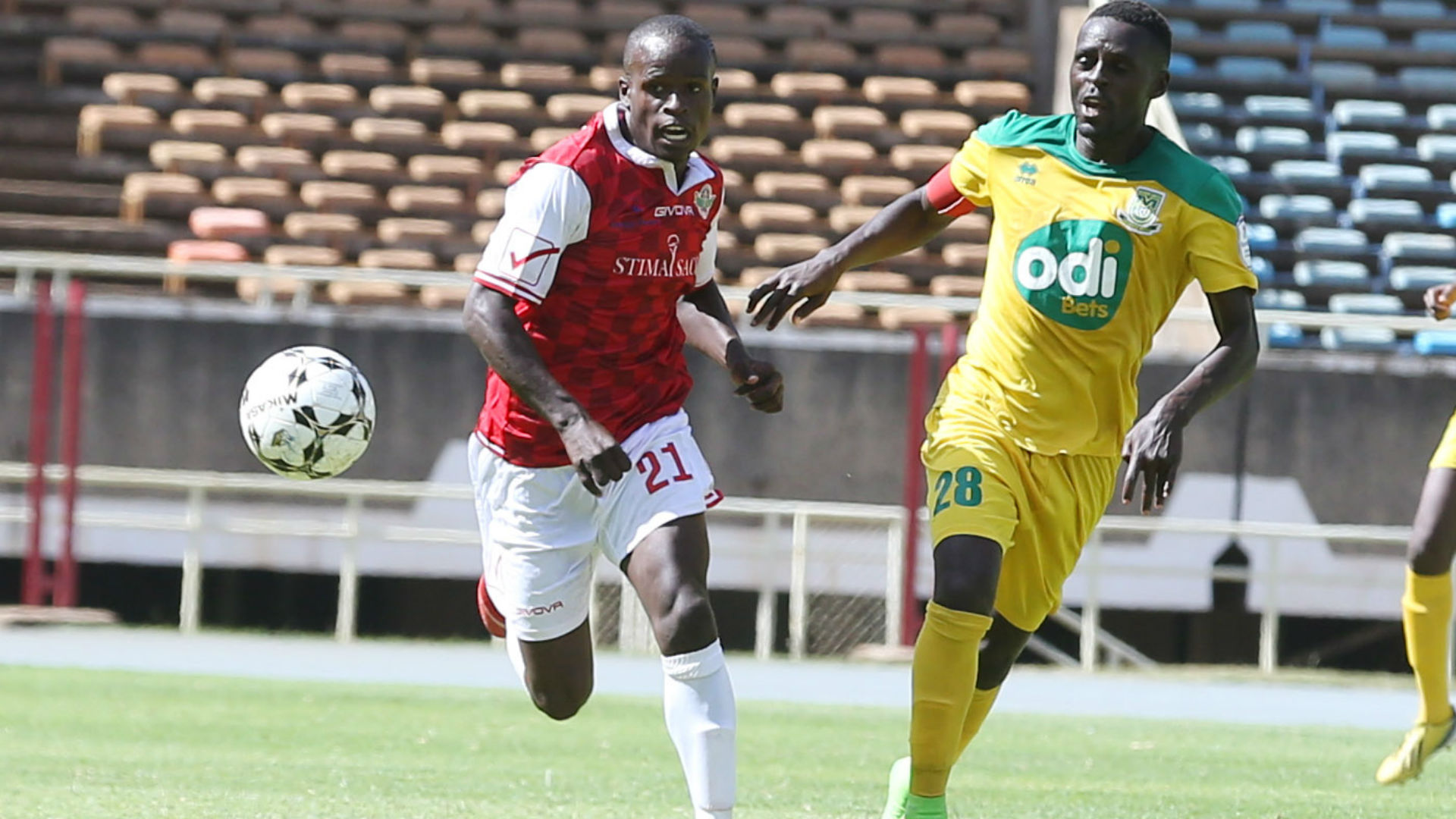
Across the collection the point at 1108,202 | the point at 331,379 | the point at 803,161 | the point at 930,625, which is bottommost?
the point at 930,625

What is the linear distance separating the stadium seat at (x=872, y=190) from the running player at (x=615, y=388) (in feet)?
41.7

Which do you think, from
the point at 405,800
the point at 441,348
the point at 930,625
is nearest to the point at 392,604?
the point at 441,348

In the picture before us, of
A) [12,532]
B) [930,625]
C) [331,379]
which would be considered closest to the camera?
[930,625]

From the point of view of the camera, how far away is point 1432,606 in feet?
23.9

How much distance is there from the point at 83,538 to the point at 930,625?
10.1 metres

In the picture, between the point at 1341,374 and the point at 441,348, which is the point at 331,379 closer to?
the point at 441,348

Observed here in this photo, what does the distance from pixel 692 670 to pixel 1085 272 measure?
152cm

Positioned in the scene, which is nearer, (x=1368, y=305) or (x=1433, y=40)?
(x=1368, y=305)

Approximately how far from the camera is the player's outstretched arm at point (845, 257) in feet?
19.2

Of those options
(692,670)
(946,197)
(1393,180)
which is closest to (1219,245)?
(946,197)

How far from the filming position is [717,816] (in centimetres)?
499

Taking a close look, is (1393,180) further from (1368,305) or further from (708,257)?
(708,257)

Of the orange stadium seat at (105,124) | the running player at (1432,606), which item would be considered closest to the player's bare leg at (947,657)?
the running player at (1432,606)

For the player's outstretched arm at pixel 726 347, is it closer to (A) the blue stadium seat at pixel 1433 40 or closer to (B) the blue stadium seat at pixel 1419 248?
(B) the blue stadium seat at pixel 1419 248
